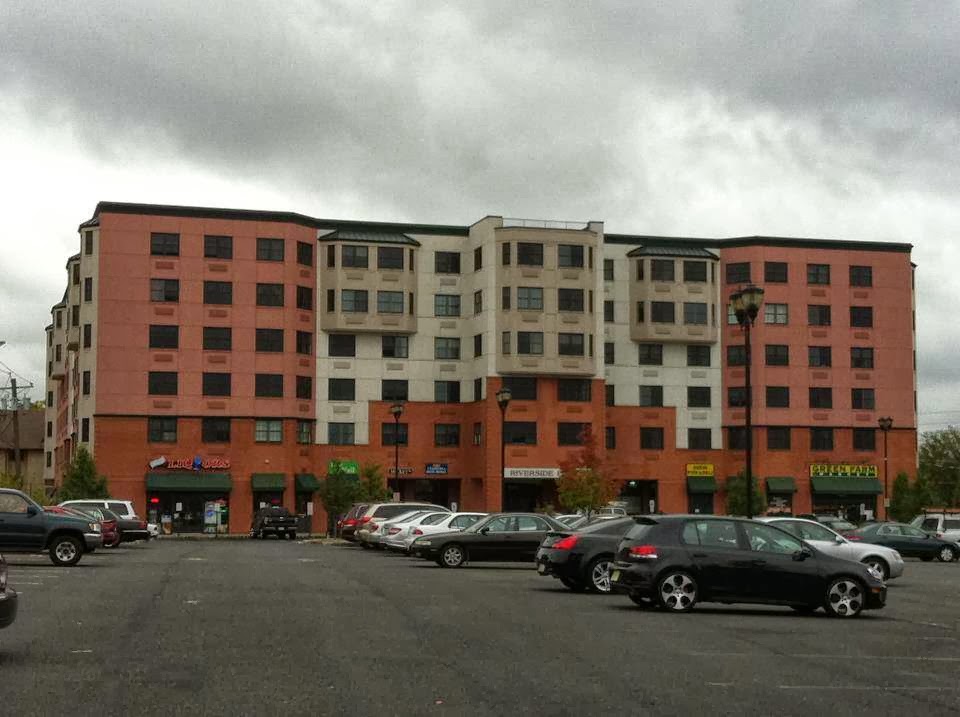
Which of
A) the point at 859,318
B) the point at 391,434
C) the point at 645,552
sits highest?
the point at 859,318

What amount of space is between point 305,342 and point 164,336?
886 centimetres

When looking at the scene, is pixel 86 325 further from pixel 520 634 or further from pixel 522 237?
pixel 520 634

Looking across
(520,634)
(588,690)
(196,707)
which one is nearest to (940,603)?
(520,634)

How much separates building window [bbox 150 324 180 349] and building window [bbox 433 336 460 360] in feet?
54.8

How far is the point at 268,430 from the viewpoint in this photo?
3270 inches

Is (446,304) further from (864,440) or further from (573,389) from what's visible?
(864,440)

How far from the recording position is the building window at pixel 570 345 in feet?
277

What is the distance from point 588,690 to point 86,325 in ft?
247

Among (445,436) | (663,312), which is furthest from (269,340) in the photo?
(663,312)

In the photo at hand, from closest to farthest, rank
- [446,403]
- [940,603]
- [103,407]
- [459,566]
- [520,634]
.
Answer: [520,634], [940,603], [459,566], [103,407], [446,403]

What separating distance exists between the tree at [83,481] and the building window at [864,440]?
1904 inches

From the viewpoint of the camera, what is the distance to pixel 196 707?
33.8ft

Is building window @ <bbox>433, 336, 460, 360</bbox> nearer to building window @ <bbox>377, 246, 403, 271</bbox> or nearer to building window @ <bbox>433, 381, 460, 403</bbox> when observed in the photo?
building window @ <bbox>433, 381, 460, 403</bbox>

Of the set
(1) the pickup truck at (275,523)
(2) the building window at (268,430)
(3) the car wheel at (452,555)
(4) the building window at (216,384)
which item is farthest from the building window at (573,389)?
(3) the car wheel at (452,555)
